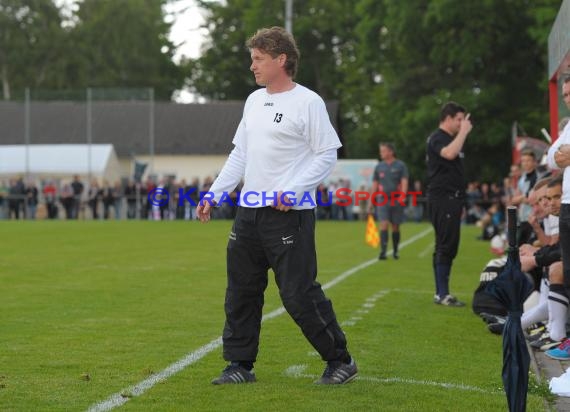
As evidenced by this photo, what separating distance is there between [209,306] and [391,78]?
140 feet

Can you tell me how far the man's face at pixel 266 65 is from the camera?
653cm

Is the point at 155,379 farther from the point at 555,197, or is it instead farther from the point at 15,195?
the point at 15,195

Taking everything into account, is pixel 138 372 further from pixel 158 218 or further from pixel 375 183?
pixel 158 218

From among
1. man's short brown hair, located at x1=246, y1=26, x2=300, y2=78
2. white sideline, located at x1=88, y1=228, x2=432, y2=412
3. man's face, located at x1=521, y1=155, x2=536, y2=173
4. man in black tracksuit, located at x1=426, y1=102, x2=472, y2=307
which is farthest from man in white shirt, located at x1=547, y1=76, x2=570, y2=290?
man's face, located at x1=521, y1=155, x2=536, y2=173

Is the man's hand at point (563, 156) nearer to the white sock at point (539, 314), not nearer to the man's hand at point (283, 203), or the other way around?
the man's hand at point (283, 203)

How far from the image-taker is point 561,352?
316 inches

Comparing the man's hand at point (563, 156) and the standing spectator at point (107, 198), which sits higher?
the man's hand at point (563, 156)

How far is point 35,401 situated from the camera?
6.03 metres

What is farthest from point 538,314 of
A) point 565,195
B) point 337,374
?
point 337,374

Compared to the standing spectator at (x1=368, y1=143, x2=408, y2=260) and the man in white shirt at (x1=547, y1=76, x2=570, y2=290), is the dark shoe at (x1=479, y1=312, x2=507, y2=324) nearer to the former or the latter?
the man in white shirt at (x1=547, y1=76, x2=570, y2=290)

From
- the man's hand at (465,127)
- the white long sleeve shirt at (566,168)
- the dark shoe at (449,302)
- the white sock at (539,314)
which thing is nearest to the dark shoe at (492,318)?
the white sock at (539,314)

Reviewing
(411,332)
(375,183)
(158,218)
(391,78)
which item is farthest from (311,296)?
(391,78)

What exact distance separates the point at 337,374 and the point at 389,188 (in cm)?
1285

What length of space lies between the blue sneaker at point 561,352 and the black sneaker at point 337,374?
6.72 ft
